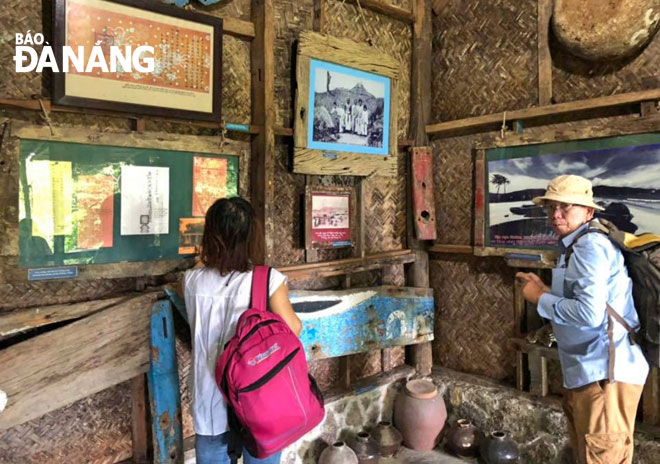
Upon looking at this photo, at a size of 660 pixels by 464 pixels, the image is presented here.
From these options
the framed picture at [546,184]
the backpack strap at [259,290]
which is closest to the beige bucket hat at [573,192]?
the framed picture at [546,184]

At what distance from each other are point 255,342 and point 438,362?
2995 millimetres

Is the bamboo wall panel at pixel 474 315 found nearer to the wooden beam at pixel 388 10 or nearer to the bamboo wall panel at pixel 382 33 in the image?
the bamboo wall panel at pixel 382 33

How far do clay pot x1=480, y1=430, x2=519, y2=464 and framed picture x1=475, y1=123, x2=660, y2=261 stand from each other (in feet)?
4.45

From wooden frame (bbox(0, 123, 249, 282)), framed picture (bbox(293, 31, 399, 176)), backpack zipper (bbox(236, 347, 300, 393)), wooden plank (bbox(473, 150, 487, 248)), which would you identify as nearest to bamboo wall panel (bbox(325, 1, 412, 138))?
framed picture (bbox(293, 31, 399, 176))

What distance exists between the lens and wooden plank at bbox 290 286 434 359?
3391mm

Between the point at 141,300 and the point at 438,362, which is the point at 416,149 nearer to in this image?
the point at 438,362

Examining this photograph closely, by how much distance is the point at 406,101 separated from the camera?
4289 mm

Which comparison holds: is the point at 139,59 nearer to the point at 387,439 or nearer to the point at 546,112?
the point at 546,112

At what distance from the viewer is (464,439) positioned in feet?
12.0

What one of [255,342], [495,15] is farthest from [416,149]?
[255,342]

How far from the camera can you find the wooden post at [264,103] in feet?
10.4

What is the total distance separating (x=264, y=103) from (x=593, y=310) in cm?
231

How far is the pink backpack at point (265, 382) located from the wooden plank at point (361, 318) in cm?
137

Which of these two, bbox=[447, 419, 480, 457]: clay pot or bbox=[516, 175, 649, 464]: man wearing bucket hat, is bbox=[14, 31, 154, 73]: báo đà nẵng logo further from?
bbox=[447, 419, 480, 457]: clay pot
